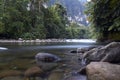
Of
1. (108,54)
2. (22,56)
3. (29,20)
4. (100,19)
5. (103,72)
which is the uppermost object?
(29,20)

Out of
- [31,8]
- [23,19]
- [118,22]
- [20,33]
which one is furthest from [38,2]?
[118,22]

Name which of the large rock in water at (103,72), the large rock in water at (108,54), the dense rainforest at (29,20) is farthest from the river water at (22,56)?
the dense rainforest at (29,20)

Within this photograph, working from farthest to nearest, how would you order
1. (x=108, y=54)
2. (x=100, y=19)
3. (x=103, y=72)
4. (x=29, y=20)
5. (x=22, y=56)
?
(x=29, y=20), (x=100, y=19), (x=22, y=56), (x=108, y=54), (x=103, y=72)

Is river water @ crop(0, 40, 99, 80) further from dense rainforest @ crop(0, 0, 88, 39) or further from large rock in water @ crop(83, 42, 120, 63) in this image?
dense rainforest @ crop(0, 0, 88, 39)

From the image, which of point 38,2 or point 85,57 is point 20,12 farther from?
point 85,57

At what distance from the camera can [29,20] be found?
56.6 m

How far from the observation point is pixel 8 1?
2041 inches

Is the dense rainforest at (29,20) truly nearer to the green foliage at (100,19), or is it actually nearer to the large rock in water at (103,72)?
the green foliage at (100,19)

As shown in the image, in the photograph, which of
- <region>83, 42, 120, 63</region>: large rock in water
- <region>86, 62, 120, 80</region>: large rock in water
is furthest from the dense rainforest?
<region>86, 62, 120, 80</region>: large rock in water

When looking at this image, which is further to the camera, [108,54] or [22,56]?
[22,56]

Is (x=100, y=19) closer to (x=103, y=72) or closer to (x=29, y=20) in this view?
(x=103, y=72)

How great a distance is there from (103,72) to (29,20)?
5166 centimetres

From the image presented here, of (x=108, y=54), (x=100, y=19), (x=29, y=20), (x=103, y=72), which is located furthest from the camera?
(x=29, y=20)

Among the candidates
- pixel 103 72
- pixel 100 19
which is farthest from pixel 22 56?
pixel 103 72
